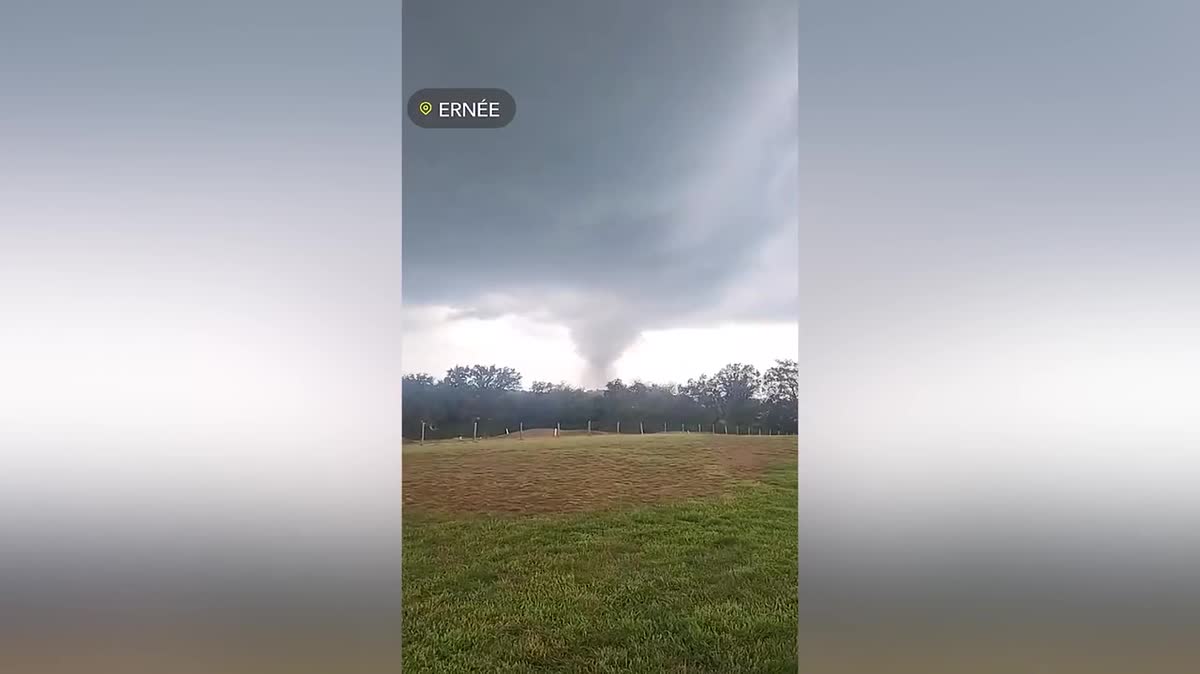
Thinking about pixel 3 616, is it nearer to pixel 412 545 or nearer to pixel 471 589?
pixel 412 545

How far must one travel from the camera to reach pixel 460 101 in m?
1.75

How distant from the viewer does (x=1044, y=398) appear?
5.72 feet

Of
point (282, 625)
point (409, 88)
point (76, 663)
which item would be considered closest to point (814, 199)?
point (409, 88)

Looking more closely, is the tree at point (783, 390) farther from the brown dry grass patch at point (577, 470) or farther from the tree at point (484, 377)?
the tree at point (484, 377)

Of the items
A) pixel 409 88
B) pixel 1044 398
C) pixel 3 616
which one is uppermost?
pixel 409 88

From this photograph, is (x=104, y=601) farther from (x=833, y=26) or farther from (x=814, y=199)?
(x=833, y=26)

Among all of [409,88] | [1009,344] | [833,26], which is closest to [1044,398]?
[1009,344]

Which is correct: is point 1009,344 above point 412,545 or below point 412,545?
above

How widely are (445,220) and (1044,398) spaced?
1.45m

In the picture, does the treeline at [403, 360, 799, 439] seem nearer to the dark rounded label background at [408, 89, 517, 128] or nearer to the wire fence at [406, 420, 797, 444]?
the wire fence at [406, 420, 797, 444]

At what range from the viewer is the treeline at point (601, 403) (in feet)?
5.64

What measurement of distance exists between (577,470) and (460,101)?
905mm

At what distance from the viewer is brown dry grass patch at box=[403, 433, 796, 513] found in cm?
173

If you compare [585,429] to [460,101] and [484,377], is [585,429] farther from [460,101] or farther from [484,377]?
[460,101]
